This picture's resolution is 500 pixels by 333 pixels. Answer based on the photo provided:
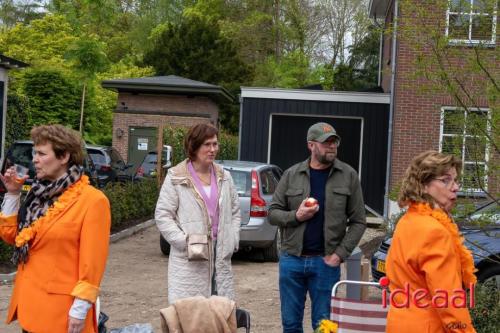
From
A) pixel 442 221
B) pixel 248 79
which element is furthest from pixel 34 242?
pixel 248 79

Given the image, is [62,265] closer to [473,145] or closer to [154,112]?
[473,145]

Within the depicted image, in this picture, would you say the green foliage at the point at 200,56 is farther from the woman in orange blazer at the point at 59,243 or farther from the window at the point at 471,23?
the woman in orange blazer at the point at 59,243

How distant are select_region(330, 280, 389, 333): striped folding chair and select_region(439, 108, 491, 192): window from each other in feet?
7.05

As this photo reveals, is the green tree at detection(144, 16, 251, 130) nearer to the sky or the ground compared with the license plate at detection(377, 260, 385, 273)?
nearer to the sky

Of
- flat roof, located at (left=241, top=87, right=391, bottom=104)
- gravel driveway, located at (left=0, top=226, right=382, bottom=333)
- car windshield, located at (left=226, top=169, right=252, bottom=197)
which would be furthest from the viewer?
flat roof, located at (left=241, top=87, right=391, bottom=104)

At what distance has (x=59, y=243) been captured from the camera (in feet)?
13.6

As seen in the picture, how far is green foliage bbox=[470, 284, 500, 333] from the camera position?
640cm

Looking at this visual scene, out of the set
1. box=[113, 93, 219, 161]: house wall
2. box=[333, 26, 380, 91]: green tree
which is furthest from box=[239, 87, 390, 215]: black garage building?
box=[333, 26, 380, 91]: green tree

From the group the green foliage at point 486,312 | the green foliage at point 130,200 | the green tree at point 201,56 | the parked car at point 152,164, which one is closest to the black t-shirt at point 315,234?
the green foliage at point 486,312

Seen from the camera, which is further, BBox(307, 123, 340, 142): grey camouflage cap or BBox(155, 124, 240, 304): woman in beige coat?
BBox(307, 123, 340, 142): grey camouflage cap

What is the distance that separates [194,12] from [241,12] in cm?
331

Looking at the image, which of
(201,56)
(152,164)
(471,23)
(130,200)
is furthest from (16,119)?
→ (201,56)

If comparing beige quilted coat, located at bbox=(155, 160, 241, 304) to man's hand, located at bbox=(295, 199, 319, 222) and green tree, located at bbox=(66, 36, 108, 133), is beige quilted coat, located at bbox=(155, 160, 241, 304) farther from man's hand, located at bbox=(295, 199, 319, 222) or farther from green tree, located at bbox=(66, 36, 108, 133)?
green tree, located at bbox=(66, 36, 108, 133)

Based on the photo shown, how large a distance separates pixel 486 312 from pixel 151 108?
27832 millimetres
